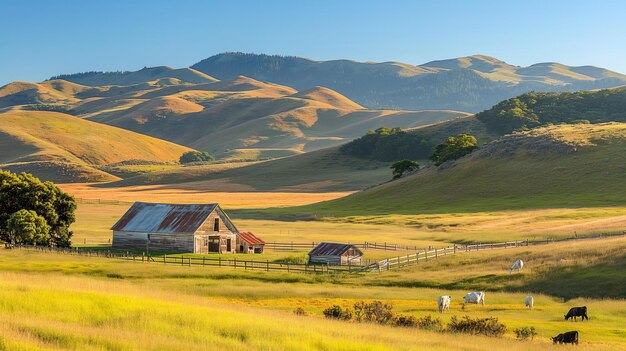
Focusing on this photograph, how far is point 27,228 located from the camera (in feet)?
233

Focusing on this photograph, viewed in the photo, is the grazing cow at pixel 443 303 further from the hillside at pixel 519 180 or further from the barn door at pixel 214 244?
the hillside at pixel 519 180

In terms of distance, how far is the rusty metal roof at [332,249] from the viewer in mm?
67875

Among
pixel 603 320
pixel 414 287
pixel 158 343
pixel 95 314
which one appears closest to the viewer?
pixel 158 343

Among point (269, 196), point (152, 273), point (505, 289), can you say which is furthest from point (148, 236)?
point (269, 196)

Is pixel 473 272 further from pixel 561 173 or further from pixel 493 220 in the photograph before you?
pixel 561 173

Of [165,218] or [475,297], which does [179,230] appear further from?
[475,297]

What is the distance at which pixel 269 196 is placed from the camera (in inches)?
6929

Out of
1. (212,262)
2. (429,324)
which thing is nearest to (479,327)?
(429,324)

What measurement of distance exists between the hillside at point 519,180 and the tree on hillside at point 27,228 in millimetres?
56575

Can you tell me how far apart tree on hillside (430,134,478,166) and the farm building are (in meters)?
94.9

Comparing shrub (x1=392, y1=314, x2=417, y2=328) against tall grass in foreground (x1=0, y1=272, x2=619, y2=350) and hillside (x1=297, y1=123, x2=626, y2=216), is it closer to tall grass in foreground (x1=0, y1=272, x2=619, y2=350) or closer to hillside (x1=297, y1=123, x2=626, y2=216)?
tall grass in foreground (x1=0, y1=272, x2=619, y2=350)

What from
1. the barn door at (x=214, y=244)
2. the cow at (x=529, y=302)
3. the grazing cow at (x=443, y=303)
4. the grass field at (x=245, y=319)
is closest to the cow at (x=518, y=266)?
the grass field at (x=245, y=319)

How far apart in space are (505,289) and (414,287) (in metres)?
5.89

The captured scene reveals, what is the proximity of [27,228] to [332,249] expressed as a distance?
26443 millimetres
